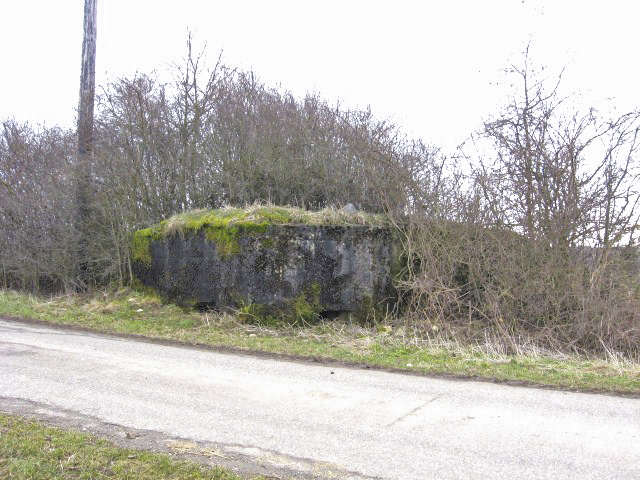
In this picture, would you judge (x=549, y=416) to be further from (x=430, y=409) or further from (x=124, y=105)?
(x=124, y=105)

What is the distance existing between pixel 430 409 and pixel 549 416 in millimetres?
1062

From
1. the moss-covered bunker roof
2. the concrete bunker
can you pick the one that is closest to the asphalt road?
the concrete bunker

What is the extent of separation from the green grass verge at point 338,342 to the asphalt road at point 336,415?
608mm

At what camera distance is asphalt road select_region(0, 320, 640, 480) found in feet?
14.0

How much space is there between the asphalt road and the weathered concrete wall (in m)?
3.16

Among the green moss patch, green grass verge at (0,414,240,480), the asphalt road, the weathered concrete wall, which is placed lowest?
green grass verge at (0,414,240,480)

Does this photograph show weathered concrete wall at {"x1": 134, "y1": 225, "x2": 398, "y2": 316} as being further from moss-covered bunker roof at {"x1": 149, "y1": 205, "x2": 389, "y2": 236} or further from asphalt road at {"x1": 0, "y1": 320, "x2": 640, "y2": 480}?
asphalt road at {"x1": 0, "y1": 320, "x2": 640, "y2": 480}

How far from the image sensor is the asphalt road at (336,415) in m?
4.28

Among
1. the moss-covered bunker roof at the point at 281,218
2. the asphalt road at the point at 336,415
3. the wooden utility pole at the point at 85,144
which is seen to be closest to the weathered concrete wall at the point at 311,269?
the moss-covered bunker roof at the point at 281,218

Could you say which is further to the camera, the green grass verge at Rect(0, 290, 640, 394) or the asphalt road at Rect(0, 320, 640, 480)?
the green grass verge at Rect(0, 290, 640, 394)

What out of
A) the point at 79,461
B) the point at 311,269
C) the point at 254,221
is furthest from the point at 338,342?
the point at 79,461

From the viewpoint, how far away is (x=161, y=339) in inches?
383

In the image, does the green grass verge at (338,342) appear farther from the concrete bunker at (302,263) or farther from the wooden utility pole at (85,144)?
the wooden utility pole at (85,144)

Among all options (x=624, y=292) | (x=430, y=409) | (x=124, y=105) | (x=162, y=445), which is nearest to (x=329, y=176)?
(x=124, y=105)
